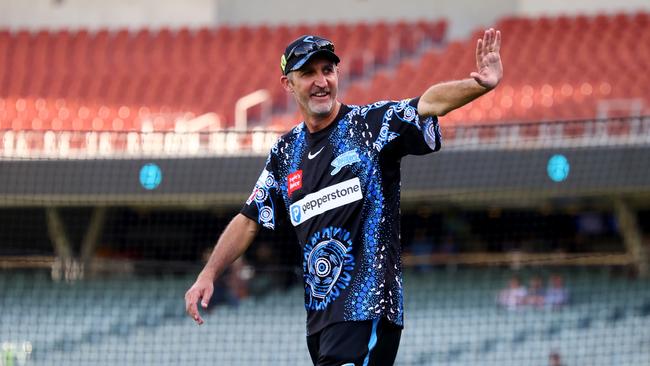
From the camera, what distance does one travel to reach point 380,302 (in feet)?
15.1

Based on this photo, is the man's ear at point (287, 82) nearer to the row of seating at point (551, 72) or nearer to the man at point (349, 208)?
the man at point (349, 208)

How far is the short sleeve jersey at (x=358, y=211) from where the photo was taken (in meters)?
4.58

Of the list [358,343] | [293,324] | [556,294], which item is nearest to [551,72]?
[556,294]

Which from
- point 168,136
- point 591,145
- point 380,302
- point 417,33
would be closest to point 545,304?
point 591,145

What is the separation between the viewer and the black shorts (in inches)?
180

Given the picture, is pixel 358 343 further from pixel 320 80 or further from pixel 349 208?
pixel 320 80

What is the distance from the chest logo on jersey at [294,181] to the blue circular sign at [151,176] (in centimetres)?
1086

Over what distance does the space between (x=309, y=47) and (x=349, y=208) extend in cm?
66

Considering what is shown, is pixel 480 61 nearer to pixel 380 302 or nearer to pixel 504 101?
pixel 380 302

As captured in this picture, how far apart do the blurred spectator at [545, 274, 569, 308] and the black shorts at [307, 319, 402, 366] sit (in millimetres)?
10724

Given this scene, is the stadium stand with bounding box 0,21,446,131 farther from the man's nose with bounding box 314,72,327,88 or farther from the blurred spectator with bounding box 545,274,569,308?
the man's nose with bounding box 314,72,327,88

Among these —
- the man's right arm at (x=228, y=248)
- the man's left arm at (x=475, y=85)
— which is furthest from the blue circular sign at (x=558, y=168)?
the man's left arm at (x=475, y=85)

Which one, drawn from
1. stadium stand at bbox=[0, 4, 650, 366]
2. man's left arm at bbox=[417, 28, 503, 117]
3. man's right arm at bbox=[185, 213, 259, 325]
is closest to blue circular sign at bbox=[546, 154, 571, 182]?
stadium stand at bbox=[0, 4, 650, 366]

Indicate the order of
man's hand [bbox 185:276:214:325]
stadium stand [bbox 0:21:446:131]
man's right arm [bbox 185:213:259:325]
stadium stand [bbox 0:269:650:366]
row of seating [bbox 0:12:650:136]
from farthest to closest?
stadium stand [bbox 0:21:446:131] < row of seating [bbox 0:12:650:136] < stadium stand [bbox 0:269:650:366] < man's right arm [bbox 185:213:259:325] < man's hand [bbox 185:276:214:325]
